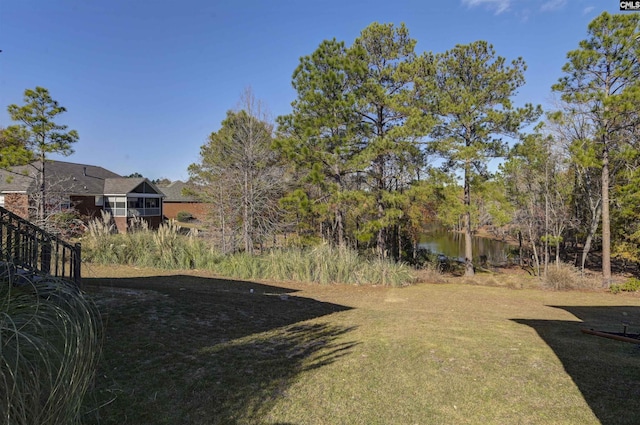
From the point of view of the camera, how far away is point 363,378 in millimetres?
3533

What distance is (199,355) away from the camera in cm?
392

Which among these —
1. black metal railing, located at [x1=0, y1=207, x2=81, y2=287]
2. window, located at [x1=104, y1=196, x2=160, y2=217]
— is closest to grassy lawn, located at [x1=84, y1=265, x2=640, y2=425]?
black metal railing, located at [x1=0, y1=207, x2=81, y2=287]

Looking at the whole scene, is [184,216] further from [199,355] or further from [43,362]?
[43,362]

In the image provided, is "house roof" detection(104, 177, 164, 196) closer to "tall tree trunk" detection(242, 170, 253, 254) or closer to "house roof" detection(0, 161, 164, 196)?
"house roof" detection(0, 161, 164, 196)

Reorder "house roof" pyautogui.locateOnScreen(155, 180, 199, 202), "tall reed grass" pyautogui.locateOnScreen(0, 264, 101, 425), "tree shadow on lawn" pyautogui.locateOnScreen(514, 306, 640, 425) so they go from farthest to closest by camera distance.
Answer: "house roof" pyautogui.locateOnScreen(155, 180, 199, 202) → "tree shadow on lawn" pyautogui.locateOnScreen(514, 306, 640, 425) → "tall reed grass" pyautogui.locateOnScreen(0, 264, 101, 425)

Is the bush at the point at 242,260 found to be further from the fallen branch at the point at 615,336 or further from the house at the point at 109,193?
the house at the point at 109,193

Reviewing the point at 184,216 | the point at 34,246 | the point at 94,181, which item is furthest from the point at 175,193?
the point at 34,246

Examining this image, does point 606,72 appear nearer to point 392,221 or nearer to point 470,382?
point 392,221

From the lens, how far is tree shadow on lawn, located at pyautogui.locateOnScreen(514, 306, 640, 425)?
2936 millimetres

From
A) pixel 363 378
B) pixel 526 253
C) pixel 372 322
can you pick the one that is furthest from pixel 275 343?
pixel 526 253

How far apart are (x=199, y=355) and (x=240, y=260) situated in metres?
7.99

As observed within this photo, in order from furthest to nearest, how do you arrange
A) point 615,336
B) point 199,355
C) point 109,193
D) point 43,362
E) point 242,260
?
1. point 109,193
2. point 242,260
3. point 615,336
4. point 199,355
5. point 43,362

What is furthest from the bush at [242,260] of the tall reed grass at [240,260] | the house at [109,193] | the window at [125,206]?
the window at [125,206]

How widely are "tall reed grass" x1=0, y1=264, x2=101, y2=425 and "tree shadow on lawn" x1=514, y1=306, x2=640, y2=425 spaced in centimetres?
369
